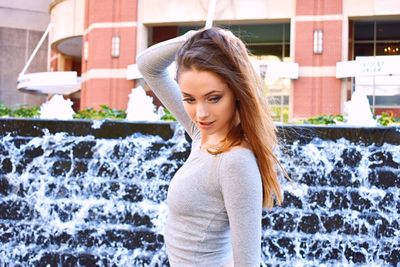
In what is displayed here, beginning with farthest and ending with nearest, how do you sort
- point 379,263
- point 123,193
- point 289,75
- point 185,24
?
1. point 185,24
2. point 289,75
3. point 123,193
4. point 379,263

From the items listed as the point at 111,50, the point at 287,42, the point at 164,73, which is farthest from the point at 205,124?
the point at 111,50

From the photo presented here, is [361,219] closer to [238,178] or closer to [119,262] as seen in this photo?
[119,262]

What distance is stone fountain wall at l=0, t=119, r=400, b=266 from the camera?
7.01 meters

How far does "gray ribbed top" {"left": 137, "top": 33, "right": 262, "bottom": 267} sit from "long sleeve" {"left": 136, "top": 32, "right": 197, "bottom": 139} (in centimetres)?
13

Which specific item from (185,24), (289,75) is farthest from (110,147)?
(185,24)

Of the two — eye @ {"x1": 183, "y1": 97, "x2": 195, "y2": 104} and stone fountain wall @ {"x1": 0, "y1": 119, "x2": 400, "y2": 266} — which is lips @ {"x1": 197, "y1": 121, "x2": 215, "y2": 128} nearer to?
eye @ {"x1": 183, "y1": 97, "x2": 195, "y2": 104}

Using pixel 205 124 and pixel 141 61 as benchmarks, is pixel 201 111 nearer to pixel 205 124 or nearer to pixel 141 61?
pixel 205 124

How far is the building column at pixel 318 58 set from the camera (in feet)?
89.2

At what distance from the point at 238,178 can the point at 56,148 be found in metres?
6.24

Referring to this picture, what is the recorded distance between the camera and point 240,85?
6.27 ft

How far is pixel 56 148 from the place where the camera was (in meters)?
7.77

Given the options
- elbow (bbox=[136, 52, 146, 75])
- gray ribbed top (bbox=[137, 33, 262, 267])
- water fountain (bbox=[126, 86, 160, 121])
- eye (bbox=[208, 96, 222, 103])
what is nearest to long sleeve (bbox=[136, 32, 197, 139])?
elbow (bbox=[136, 52, 146, 75])

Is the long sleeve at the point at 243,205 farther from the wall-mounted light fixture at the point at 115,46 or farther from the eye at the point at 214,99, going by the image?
the wall-mounted light fixture at the point at 115,46

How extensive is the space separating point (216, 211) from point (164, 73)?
703 mm
